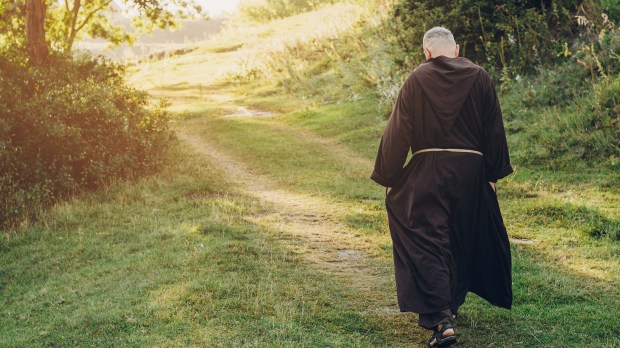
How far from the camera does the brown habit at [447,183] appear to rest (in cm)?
534

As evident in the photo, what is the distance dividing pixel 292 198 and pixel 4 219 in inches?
177

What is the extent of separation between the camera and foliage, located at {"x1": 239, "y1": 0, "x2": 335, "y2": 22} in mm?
60156

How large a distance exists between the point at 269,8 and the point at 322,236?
181ft

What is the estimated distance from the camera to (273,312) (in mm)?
5992

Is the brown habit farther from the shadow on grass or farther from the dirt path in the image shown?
the dirt path

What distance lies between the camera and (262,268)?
7172mm

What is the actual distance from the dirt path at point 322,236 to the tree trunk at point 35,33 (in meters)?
4.73

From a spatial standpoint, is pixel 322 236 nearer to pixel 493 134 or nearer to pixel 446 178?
pixel 446 178

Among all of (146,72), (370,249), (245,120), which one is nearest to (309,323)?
(370,249)

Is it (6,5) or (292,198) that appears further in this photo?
(6,5)

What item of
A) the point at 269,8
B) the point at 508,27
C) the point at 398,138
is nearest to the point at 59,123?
the point at 398,138

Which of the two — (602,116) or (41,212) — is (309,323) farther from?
(602,116)

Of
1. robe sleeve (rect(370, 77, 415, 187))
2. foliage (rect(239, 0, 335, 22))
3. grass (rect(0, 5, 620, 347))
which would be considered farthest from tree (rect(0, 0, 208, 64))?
foliage (rect(239, 0, 335, 22))

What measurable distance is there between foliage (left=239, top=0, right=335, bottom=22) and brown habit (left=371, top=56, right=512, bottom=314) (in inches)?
2163
